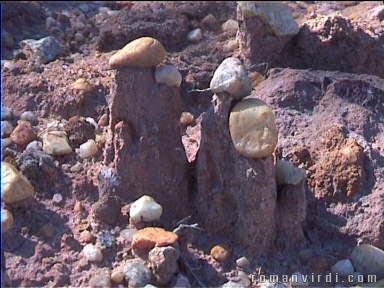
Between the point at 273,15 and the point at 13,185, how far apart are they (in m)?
1.49

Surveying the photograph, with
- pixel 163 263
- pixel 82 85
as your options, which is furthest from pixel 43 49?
pixel 163 263

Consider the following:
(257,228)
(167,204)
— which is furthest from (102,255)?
(257,228)

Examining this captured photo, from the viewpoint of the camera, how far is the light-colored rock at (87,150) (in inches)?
115

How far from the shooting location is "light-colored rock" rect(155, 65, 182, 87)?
8.57ft

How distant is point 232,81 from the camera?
2.49m

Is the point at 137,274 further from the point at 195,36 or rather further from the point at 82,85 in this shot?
the point at 195,36

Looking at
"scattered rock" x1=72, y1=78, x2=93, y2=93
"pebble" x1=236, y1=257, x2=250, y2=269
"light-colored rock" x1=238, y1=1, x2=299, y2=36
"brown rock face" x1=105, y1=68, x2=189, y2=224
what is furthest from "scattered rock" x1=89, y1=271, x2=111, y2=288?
"light-colored rock" x1=238, y1=1, x2=299, y2=36

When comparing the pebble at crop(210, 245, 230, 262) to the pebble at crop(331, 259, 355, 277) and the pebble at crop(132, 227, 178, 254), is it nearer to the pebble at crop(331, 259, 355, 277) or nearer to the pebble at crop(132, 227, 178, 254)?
the pebble at crop(132, 227, 178, 254)

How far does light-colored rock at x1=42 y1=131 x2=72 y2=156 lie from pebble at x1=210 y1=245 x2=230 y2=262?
2.28 ft

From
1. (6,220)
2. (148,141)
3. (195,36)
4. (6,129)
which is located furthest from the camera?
(195,36)

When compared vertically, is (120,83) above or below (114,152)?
above

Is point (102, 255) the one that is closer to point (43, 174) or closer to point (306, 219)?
point (43, 174)

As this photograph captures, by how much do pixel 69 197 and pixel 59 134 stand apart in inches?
12.8

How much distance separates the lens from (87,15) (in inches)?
194
